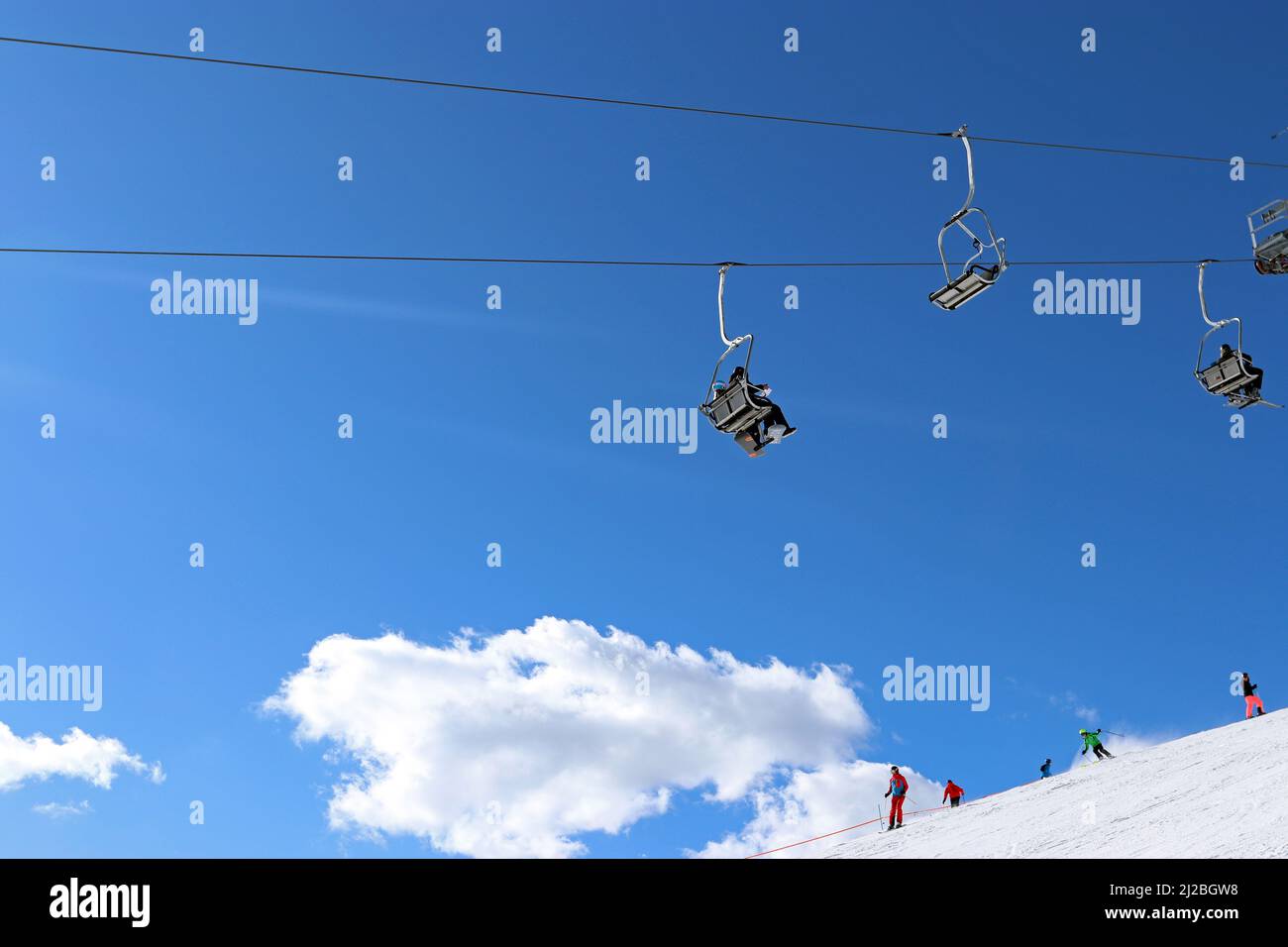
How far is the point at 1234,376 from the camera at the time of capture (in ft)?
50.8

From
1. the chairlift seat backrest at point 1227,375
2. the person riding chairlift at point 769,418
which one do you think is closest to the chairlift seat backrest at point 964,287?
the person riding chairlift at point 769,418

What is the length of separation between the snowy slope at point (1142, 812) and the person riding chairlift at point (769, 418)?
6.46 metres

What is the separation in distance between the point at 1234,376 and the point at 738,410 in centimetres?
823

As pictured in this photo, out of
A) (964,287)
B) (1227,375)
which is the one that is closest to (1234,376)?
(1227,375)

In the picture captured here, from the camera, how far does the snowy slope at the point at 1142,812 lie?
41.0 ft

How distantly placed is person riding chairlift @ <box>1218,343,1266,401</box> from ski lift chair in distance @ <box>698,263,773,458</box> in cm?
795

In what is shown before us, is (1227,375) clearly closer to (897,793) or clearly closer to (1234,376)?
(1234,376)

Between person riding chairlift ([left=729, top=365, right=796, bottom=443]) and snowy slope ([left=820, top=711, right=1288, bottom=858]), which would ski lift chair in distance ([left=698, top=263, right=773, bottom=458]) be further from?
snowy slope ([left=820, top=711, right=1288, bottom=858])

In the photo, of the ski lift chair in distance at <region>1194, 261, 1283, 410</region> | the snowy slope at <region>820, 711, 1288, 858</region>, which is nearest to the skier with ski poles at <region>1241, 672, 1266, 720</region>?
the snowy slope at <region>820, 711, 1288, 858</region>

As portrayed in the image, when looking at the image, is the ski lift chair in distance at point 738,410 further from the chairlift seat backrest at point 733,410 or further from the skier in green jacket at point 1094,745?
the skier in green jacket at point 1094,745
